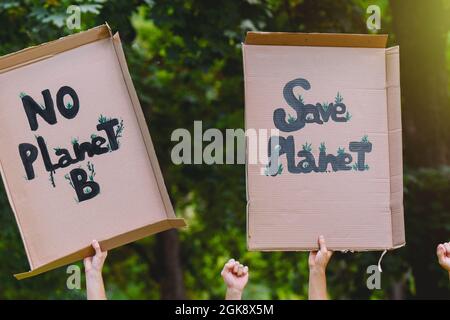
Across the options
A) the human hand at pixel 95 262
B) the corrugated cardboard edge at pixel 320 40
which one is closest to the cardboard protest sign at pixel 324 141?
the corrugated cardboard edge at pixel 320 40

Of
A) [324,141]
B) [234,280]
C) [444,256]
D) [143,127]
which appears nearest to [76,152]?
[143,127]

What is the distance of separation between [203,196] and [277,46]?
12.8ft

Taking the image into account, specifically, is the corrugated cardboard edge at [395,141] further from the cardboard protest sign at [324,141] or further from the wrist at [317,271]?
the wrist at [317,271]

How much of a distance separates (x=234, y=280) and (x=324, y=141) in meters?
0.65

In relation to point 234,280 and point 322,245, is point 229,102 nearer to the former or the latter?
point 322,245

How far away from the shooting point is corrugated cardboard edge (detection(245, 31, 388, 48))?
→ 2734 mm

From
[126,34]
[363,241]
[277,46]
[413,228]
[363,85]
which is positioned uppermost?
[126,34]

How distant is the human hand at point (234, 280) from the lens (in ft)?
8.41

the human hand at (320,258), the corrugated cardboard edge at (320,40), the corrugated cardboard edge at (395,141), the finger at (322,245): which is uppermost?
the corrugated cardboard edge at (320,40)

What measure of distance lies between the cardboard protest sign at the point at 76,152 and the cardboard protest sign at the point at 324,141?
0.40m

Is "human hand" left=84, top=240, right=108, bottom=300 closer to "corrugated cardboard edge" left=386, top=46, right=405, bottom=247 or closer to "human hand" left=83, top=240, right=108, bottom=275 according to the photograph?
"human hand" left=83, top=240, right=108, bottom=275

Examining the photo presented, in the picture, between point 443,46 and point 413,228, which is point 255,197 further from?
point 443,46
